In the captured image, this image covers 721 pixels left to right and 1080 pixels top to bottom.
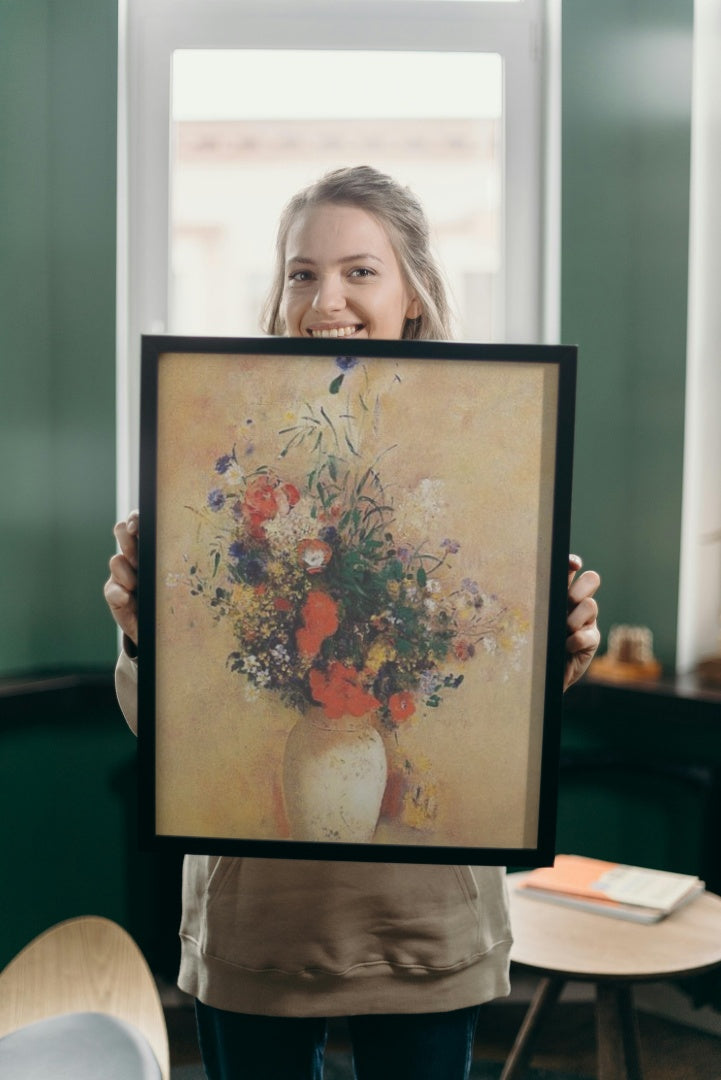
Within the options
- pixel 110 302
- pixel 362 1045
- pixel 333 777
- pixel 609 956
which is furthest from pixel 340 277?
pixel 110 302

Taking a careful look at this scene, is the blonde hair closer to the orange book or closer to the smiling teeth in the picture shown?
the smiling teeth

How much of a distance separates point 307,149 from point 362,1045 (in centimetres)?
220

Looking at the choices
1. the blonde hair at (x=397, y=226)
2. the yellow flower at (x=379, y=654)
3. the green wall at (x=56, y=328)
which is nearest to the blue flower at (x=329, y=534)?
the yellow flower at (x=379, y=654)

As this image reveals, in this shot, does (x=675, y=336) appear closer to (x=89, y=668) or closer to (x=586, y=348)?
(x=586, y=348)

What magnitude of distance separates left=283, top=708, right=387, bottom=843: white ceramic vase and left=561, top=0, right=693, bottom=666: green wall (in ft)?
5.79

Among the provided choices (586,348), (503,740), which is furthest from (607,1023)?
(586,348)

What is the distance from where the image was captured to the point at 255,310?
108 inches

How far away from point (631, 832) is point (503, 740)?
5.83 feet

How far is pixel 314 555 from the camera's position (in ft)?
3.28

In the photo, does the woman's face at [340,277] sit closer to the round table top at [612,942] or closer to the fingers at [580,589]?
the fingers at [580,589]

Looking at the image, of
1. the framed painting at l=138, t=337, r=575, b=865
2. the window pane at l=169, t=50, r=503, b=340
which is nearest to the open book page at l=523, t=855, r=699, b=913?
the framed painting at l=138, t=337, r=575, b=865

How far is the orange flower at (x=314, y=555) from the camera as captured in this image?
1.00m

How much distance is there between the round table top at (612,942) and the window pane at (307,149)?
1447 mm

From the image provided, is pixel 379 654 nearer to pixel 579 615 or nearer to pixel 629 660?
pixel 579 615
